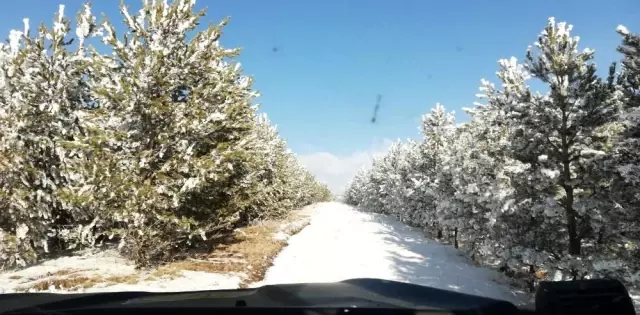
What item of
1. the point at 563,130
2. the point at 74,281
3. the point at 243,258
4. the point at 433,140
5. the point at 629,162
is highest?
the point at 433,140

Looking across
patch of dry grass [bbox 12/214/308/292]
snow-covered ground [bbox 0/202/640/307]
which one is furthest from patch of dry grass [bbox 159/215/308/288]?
snow-covered ground [bbox 0/202/640/307]

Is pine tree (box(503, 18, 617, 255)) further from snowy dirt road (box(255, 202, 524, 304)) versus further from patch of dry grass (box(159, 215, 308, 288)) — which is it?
patch of dry grass (box(159, 215, 308, 288))

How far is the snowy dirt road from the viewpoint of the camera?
13.2 meters

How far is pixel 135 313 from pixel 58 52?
16.8 m

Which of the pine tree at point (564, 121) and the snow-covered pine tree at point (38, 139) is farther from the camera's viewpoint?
the snow-covered pine tree at point (38, 139)

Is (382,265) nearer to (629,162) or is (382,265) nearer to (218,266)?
(218,266)

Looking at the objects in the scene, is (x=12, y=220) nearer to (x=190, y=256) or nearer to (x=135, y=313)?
(x=190, y=256)

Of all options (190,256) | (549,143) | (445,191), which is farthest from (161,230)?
(445,191)

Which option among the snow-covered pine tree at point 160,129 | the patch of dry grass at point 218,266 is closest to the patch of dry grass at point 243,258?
the patch of dry grass at point 218,266

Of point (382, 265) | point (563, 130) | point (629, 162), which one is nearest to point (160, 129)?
point (382, 265)

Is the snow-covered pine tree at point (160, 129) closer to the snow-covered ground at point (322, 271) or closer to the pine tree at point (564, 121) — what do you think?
the snow-covered ground at point (322, 271)

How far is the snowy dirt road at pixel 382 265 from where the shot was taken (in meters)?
13.2

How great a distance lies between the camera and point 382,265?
16.3 metres

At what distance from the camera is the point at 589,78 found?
9609mm
